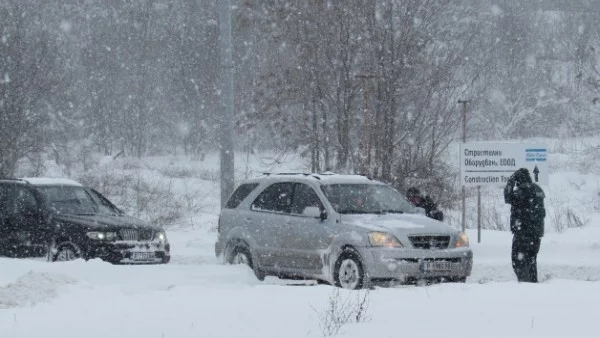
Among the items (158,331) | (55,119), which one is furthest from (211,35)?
(158,331)

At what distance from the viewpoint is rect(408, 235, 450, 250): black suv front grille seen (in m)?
11.9

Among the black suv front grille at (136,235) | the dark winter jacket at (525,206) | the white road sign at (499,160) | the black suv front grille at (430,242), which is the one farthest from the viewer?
the white road sign at (499,160)

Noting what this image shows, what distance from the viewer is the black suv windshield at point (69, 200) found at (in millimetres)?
15664

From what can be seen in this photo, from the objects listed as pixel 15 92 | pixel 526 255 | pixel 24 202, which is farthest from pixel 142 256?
pixel 15 92

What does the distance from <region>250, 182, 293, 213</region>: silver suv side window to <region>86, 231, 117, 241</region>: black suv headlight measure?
89.9 inches

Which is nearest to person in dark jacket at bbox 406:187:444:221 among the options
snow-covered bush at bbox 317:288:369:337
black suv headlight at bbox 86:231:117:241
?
black suv headlight at bbox 86:231:117:241

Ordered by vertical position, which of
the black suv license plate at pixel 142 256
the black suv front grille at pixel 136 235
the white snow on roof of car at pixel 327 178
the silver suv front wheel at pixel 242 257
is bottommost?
the black suv license plate at pixel 142 256

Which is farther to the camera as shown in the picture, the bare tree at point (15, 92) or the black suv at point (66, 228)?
the bare tree at point (15, 92)

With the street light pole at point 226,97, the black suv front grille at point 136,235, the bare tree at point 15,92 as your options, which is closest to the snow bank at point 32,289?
the black suv front grille at point 136,235

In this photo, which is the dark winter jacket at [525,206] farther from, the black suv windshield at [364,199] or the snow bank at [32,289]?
the snow bank at [32,289]

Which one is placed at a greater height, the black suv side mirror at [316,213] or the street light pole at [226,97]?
the street light pole at [226,97]

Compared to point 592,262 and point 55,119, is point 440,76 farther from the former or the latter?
point 55,119

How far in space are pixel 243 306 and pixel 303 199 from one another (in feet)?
14.0

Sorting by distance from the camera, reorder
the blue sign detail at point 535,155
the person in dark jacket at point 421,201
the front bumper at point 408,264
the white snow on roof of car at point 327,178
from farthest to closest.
→ the blue sign detail at point 535,155 → the person in dark jacket at point 421,201 → the white snow on roof of car at point 327,178 → the front bumper at point 408,264
